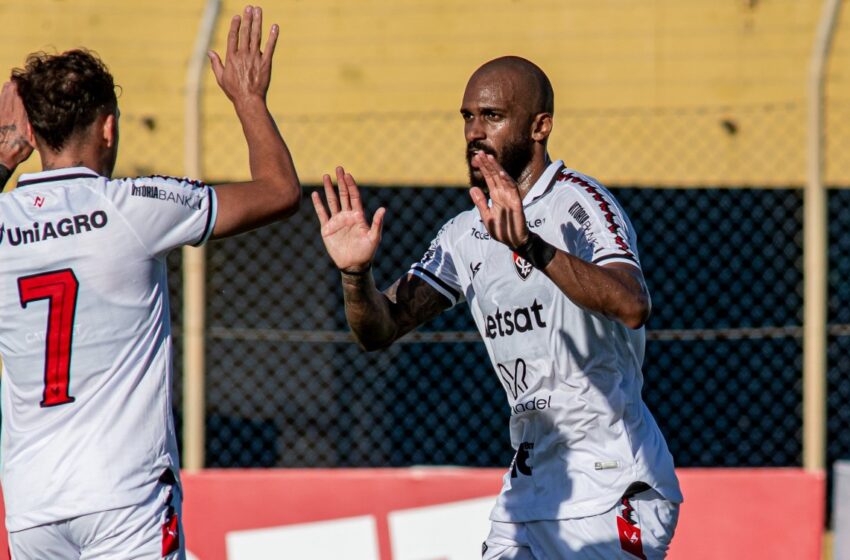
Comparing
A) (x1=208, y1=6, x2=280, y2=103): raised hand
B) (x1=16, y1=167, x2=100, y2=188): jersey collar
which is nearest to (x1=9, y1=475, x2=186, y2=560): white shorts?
(x1=16, y1=167, x2=100, y2=188): jersey collar

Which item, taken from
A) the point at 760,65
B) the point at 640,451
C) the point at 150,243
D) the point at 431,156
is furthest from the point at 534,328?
the point at 760,65

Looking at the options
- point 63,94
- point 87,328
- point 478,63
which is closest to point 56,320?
point 87,328

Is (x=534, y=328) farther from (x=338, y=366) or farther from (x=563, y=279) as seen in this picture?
(x=338, y=366)

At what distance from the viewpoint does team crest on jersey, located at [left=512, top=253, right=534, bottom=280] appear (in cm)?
407

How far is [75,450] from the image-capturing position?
11.3 feet

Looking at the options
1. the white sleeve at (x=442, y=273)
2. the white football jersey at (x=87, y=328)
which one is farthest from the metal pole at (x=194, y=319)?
the white football jersey at (x=87, y=328)

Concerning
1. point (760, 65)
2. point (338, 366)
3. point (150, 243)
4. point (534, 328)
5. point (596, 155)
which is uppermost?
point (760, 65)

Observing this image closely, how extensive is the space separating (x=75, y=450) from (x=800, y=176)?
536cm

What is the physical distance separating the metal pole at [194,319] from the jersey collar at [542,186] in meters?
3.15

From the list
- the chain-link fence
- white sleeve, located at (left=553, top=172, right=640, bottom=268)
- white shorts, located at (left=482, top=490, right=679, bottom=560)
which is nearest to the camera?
white sleeve, located at (left=553, top=172, right=640, bottom=268)

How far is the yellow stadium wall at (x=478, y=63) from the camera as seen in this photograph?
7656 mm

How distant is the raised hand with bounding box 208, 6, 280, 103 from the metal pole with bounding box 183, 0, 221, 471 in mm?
3271

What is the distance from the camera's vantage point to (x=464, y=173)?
7.88 meters

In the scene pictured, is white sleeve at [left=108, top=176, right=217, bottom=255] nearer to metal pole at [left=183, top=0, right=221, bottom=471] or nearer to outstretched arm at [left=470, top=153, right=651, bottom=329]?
outstretched arm at [left=470, top=153, right=651, bottom=329]
